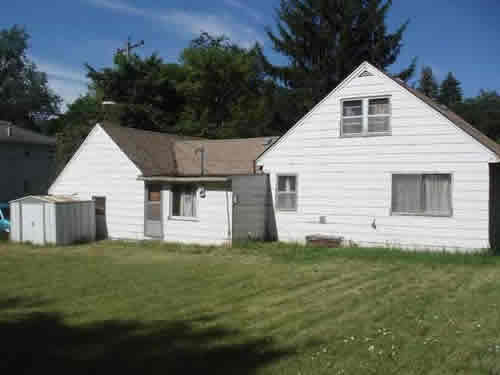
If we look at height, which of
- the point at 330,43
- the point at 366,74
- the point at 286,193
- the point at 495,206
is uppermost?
the point at 330,43

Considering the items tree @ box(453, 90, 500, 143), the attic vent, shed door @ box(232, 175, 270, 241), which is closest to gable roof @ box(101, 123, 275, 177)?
shed door @ box(232, 175, 270, 241)

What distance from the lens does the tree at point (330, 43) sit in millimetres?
37625

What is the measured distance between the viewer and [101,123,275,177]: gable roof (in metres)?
20.0

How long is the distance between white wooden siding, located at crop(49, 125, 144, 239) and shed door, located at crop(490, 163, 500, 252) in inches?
475

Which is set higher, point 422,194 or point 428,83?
point 428,83

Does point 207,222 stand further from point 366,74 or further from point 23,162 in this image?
point 23,162

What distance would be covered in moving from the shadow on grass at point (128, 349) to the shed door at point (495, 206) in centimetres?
1065

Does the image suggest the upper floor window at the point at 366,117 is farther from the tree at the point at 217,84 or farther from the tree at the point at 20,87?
the tree at the point at 20,87

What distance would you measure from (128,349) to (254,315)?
2.39 metres

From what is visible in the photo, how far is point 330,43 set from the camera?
125ft

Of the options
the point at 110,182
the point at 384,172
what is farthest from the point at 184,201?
the point at 384,172

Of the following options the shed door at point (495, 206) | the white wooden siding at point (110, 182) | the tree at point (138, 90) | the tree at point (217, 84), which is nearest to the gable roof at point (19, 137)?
the tree at point (138, 90)

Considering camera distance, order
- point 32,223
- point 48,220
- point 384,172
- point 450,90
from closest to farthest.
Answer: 1. point 384,172
2. point 48,220
3. point 32,223
4. point 450,90

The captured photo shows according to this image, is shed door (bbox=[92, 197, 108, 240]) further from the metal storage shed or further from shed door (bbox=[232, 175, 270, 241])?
shed door (bbox=[232, 175, 270, 241])
